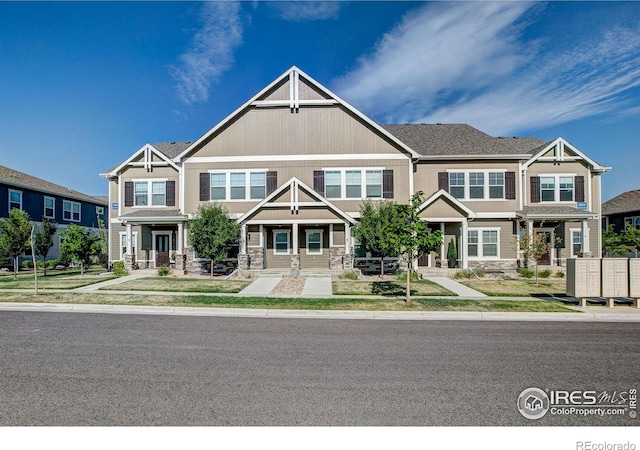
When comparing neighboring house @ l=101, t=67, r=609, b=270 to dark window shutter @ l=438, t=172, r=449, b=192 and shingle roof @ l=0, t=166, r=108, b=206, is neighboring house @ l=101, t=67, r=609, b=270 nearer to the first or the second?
dark window shutter @ l=438, t=172, r=449, b=192

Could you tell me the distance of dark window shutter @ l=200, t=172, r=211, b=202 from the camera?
71.4 ft

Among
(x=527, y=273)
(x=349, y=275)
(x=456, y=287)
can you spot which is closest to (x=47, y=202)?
(x=349, y=275)

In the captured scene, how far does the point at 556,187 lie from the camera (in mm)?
22688

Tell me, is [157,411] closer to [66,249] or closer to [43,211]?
[66,249]

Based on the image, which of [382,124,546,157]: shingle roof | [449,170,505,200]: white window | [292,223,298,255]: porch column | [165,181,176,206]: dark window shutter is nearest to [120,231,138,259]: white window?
[165,181,176,206]: dark window shutter

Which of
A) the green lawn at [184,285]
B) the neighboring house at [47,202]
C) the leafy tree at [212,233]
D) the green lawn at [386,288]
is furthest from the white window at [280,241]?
the neighboring house at [47,202]

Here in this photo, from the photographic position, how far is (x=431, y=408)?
4.56 meters

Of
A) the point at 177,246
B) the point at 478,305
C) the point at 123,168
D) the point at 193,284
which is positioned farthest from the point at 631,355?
the point at 123,168

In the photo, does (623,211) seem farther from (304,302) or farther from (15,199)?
(15,199)

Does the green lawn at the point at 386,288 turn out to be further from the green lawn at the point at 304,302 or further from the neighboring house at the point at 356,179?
the neighboring house at the point at 356,179

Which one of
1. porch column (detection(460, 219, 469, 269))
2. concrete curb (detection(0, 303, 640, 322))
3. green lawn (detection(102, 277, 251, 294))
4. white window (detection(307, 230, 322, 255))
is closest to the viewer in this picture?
concrete curb (detection(0, 303, 640, 322))

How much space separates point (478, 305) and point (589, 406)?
24.8ft

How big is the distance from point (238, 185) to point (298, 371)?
17.2m

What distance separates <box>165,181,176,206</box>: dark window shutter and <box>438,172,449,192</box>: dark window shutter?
17.4 m
